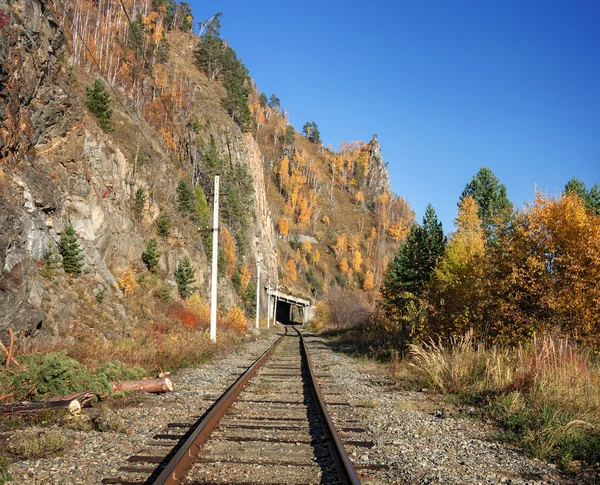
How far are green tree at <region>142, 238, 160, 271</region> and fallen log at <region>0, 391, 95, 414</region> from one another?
782 inches

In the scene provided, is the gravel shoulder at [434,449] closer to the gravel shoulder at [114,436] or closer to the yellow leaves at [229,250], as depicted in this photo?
the gravel shoulder at [114,436]

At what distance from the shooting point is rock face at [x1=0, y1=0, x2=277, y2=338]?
11195 millimetres

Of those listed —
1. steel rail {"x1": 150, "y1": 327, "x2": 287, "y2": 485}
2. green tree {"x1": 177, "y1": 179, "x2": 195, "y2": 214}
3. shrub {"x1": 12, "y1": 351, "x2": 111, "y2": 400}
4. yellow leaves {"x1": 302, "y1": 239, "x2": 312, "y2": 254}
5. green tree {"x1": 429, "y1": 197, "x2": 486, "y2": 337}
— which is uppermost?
yellow leaves {"x1": 302, "y1": 239, "x2": 312, "y2": 254}

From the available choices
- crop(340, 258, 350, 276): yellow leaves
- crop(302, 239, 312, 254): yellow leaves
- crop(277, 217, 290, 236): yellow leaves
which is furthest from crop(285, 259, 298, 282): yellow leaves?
crop(340, 258, 350, 276): yellow leaves

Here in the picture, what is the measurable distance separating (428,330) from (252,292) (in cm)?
4484

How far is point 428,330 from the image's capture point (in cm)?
1603

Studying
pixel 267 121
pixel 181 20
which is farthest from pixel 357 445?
pixel 267 121

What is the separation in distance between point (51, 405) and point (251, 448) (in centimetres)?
327

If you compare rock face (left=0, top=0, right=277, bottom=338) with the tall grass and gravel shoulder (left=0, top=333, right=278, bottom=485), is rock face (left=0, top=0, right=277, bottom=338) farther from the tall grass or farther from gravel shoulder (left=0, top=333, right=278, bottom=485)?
the tall grass

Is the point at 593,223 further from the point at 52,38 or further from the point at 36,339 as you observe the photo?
the point at 52,38

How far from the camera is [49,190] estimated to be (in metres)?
16.7

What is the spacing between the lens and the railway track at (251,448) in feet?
14.4

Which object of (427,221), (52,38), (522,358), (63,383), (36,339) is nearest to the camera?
(63,383)

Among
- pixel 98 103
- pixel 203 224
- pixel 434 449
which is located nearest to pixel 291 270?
pixel 203 224
